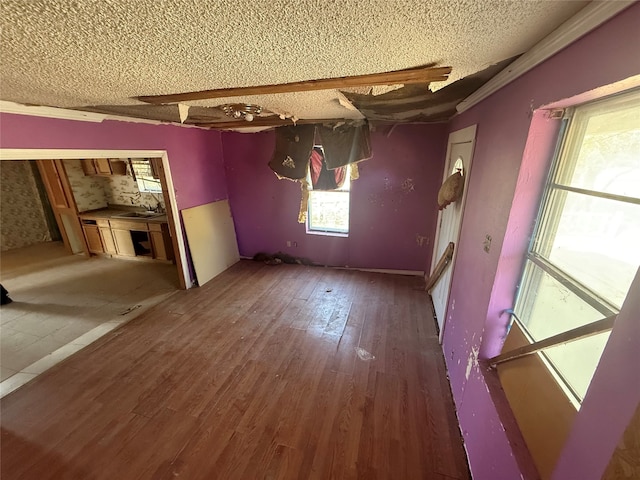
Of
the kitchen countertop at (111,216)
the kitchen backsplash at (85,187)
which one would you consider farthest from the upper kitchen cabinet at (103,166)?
the kitchen countertop at (111,216)

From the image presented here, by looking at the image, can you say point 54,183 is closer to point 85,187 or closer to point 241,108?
→ point 85,187

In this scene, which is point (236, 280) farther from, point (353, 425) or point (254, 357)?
point (353, 425)

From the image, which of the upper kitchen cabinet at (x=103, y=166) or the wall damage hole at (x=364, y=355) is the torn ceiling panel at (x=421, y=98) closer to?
the wall damage hole at (x=364, y=355)

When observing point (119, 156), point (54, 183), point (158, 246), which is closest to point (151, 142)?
point (119, 156)

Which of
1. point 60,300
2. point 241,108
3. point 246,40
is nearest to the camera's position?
Result: point 246,40

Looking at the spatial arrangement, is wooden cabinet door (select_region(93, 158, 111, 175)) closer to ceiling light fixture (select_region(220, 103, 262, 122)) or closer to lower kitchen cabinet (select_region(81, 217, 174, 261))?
lower kitchen cabinet (select_region(81, 217, 174, 261))

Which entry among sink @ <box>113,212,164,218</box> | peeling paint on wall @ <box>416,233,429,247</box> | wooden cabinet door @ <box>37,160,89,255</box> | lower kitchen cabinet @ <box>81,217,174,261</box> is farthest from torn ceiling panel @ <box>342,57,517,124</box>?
wooden cabinet door @ <box>37,160,89,255</box>

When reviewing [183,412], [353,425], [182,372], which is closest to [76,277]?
[182,372]

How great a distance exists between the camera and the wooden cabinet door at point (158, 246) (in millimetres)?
4391

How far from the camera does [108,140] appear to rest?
259 cm

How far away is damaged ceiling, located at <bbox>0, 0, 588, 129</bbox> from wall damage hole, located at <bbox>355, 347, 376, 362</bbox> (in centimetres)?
216

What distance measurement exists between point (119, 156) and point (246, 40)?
266 cm

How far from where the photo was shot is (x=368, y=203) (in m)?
3.84

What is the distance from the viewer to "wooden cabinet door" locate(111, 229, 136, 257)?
14.9 feet
